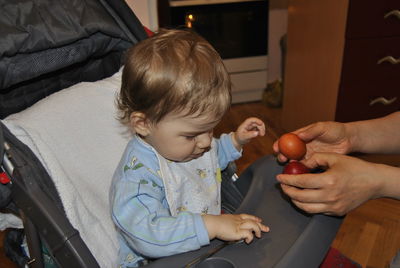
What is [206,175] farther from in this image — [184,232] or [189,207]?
[184,232]

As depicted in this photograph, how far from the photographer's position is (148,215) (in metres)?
0.81

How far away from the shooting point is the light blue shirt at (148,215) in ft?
2.61

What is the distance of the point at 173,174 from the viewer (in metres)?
0.92

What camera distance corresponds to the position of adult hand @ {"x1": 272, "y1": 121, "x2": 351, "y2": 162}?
1.10 m

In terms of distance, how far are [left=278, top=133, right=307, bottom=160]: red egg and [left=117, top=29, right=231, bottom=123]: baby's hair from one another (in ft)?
0.77

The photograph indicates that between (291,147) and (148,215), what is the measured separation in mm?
391

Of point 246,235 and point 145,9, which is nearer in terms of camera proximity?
point 246,235

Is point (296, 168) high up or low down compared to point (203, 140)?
down

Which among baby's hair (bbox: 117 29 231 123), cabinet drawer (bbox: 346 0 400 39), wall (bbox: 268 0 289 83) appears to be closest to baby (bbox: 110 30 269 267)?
baby's hair (bbox: 117 29 231 123)

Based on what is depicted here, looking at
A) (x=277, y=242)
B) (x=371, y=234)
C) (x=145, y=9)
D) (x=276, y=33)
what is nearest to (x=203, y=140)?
(x=277, y=242)

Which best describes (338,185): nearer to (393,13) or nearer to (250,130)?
(250,130)

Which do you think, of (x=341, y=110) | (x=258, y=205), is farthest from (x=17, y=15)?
(x=341, y=110)

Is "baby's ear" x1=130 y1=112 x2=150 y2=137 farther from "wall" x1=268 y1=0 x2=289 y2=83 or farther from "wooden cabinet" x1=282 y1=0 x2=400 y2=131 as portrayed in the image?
"wall" x1=268 y1=0 x2=289 y2=83

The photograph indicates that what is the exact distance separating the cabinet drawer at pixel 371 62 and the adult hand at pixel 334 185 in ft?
3.92
